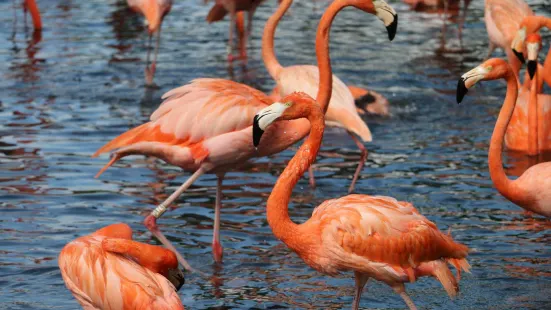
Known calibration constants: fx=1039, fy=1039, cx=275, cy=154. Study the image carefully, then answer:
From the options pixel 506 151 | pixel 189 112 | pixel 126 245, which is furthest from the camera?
pixel 506 151

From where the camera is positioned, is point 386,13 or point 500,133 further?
point 386,13

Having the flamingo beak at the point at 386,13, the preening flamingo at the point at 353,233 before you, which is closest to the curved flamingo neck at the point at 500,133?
the flamingo beak at the point at 386,13

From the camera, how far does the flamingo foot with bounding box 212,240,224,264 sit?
5.81 meters

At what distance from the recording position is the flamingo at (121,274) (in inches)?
168

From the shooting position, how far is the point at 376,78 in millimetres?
10703

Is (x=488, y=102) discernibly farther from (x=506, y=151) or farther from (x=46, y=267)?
(x=46, y=267)

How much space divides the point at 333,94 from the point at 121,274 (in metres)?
3.33

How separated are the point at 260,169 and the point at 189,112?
73.6 inches

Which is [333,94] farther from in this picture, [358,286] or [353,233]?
[353,233]

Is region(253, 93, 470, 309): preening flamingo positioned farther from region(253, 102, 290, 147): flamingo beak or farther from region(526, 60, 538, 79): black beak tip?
region(526, 60, 538, 79): black beak tip

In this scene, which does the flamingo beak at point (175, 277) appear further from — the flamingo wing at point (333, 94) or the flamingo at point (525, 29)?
the flamingo at point (525, 29)

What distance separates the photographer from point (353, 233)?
4602 millimetres

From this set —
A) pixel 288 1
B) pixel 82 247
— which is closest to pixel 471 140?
pixel 288 1

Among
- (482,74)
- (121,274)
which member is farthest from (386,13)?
(121,274)
